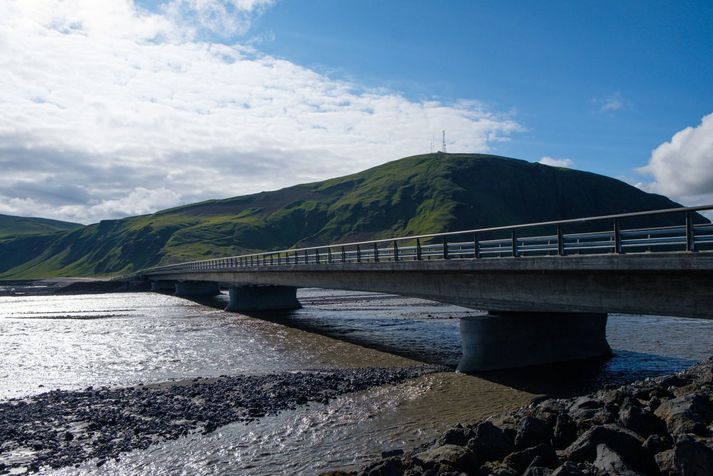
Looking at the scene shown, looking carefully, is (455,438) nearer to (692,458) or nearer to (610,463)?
(610,463)

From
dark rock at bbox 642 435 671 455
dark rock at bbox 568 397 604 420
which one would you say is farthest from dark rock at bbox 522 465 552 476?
dark rock at bbox 568 397 604 420

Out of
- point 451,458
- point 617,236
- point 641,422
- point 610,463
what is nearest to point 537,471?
point 610,463

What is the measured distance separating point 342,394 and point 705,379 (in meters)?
11.4

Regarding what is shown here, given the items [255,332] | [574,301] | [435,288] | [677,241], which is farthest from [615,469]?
[255,332]

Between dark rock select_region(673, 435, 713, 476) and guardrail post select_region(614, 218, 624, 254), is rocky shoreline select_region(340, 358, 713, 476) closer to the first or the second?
dark rock select_region(673, 435, 713, 476)

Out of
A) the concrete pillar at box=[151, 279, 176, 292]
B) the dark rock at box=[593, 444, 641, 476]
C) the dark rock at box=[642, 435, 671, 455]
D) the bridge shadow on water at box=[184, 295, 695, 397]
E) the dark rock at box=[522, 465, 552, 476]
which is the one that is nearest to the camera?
the dark rock at box=[593, 444, 641, 476]

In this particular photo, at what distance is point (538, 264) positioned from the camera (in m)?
20.4

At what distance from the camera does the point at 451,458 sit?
11.1 m

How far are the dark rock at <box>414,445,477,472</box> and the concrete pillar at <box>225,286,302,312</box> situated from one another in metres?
49.9

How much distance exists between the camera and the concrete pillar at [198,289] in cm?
9556

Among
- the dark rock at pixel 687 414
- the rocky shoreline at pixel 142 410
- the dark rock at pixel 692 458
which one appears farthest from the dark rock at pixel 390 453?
the rocky shoreline at pixel 142 410

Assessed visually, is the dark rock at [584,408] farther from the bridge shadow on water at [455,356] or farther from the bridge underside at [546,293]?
the bridge shadow on water at [455,356]

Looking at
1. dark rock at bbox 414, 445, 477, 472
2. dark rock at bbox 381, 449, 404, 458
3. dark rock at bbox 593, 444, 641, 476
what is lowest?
dark rock at bbox 381, 449, 404, 458

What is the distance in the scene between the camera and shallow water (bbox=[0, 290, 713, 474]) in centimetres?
1475
